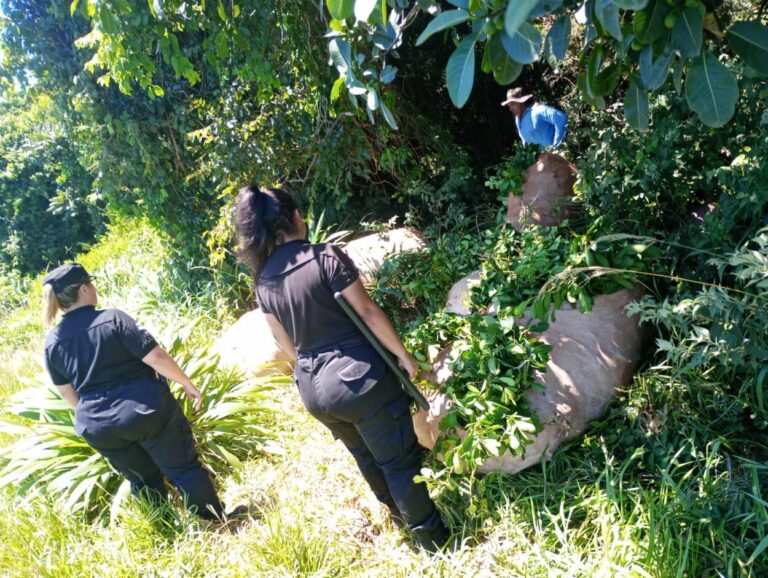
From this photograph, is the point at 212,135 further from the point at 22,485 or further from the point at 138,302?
the point at 22,485

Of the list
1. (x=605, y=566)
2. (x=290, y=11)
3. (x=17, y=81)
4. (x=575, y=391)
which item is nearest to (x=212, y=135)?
(x=290, y=11)

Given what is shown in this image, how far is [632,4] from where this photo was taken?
1.06m

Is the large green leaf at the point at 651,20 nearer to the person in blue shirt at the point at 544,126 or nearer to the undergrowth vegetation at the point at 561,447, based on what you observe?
the undergrowth vegetation at the point at 561,447

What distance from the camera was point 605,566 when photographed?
213cm

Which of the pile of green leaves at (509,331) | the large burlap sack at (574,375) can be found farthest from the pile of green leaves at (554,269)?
the large burlap sack at (574,375)

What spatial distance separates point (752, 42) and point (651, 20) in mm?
254

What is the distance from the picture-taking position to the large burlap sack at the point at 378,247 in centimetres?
479

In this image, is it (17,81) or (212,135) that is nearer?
(212,135)

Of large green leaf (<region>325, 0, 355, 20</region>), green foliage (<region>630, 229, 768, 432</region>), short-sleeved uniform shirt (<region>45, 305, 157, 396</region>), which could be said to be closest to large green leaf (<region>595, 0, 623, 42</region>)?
large green leaf (<region>325, 0, 355, 20</region>)

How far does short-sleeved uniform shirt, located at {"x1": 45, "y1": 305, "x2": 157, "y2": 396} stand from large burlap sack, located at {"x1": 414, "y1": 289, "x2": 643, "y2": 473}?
5.16 ft

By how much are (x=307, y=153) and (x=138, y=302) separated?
3023mm

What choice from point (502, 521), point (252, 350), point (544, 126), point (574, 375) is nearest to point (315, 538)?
point (502, 521)

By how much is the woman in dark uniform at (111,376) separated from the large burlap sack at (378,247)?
215cm

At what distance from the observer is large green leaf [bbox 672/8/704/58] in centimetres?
128
